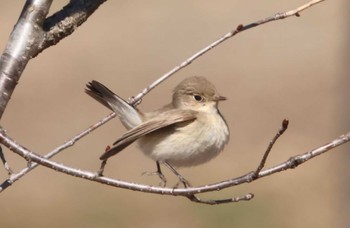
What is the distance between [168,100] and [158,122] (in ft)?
38.8

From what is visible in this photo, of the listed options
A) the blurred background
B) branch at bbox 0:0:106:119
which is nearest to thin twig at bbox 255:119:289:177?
branch at bbox 0:0:106:119

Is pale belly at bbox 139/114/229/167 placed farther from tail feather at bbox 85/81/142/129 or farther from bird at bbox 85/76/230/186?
tail feather at bbox 85/81/142/129

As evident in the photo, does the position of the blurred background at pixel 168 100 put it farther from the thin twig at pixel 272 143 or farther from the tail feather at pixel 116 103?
the thin twig at pixel 272 143

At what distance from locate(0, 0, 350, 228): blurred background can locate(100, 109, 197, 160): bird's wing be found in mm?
2768

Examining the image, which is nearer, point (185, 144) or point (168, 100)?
point (185, 144)

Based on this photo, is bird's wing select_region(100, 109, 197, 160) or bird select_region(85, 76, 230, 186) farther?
bird select_region(85, 76, 230, 186)

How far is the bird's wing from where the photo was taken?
4.53 m

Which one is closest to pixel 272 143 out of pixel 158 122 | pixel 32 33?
pixel 32 33

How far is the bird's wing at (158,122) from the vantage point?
453 centimetres

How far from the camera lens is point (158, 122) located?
16.6 ft

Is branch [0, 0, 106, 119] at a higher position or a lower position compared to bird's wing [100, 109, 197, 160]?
higher

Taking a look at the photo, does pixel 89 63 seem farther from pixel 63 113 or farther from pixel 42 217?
pixel 42 217

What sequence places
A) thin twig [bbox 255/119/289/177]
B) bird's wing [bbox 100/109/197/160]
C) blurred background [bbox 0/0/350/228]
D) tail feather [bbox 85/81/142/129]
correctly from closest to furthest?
thin twig [bbox 255/119/289/177] < bird's wing [bbox 100/109/197/160] < tail feather [bbox 85/81/142/129] < blurred background [bbox 0/0/350/228]

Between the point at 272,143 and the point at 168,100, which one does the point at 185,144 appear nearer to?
the point at 272,143
